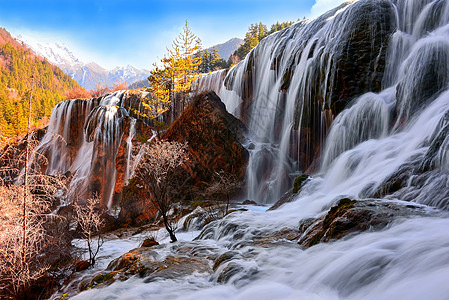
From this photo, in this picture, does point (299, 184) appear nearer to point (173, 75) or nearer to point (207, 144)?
point (207, 144)

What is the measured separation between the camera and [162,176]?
1306cm

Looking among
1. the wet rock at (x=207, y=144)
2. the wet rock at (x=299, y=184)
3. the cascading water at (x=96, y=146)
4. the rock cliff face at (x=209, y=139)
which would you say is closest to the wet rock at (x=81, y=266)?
the wet rock at (x=299, y=184)

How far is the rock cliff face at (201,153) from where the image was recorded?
17.7m

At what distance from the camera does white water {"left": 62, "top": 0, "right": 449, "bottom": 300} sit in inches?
134

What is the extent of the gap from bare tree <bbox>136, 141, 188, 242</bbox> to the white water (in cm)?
201

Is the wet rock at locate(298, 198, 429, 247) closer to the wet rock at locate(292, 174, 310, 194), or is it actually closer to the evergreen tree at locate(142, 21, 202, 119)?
the wet rock at locate(292, 174, 310, 194)

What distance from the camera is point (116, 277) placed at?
17.9ft

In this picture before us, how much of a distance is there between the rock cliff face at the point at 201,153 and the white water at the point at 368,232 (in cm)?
699

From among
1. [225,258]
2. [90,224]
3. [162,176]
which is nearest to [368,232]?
[225,258]

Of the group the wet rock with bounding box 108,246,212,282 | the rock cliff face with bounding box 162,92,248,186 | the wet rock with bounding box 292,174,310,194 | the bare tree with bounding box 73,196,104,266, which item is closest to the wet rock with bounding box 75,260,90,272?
the bare tree with bounding box 73,196,104,266

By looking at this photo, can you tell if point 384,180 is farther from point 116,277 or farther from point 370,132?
point 116,277

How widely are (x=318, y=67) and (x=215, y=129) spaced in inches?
296

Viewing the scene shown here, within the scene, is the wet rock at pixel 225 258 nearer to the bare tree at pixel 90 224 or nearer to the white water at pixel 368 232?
the white water at pixel 368 232

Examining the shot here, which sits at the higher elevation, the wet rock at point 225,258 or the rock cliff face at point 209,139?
the rock cliff face at point 209,139
